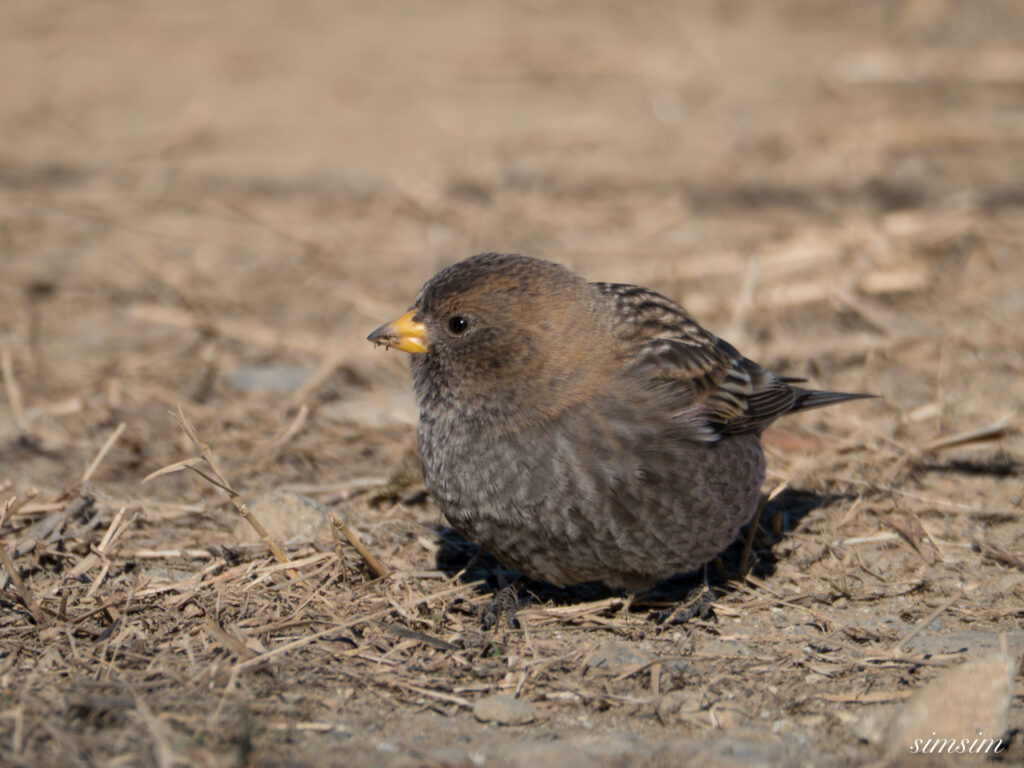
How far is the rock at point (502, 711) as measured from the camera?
3396 mm

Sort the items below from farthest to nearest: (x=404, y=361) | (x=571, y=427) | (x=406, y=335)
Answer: (x=404, y=361) < (x=406, y=335) < (x=571, y=427)

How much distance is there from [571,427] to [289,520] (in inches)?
49.9

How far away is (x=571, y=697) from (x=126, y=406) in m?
3.32

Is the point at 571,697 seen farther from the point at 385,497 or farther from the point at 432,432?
the point at 385,497

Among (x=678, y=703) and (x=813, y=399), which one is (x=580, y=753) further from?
(x=813, y=399)

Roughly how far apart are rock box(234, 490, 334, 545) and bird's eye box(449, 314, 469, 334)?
0.93m

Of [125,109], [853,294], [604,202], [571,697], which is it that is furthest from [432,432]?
[125,109]

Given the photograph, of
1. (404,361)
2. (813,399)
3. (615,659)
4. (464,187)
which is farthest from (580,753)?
(464,187)

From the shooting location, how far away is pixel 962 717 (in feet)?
10.2

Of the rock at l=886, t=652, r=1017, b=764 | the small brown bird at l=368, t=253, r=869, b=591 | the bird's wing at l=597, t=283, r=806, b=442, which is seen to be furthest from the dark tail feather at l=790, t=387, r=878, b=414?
the rock at l=886, t=652, r=1017, b=764

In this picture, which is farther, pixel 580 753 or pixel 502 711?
pixel 502 711

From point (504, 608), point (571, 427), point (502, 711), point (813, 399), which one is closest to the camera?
point (502, 711)

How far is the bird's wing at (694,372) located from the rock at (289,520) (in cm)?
138

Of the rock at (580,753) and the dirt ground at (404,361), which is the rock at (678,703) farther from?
the rock at (580,753)
